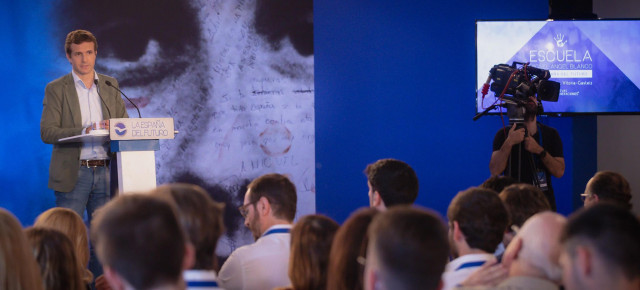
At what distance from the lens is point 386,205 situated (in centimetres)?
339

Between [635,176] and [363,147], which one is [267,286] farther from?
[635,176]

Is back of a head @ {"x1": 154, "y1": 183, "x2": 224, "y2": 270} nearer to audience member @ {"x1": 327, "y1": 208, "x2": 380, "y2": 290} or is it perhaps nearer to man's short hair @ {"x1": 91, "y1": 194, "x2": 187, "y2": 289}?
audience member @ {"x1": 327, "y1": 208, "x2": 380, "y2": 290}

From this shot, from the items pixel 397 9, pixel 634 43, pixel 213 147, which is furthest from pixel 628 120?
pixel 213 147

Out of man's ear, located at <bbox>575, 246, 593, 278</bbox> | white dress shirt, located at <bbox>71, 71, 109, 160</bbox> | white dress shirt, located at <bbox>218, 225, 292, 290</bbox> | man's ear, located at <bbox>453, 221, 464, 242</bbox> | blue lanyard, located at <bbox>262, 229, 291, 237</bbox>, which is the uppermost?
white dress shirt, located at <bbox>71, 71, 109, 160</bbox>

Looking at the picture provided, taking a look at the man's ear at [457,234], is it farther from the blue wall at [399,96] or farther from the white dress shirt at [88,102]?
the blue wall at [399,96]

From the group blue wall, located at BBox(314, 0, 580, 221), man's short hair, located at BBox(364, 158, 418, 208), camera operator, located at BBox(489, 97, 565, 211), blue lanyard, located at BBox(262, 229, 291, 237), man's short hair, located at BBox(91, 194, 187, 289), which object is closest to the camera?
man's short hair, located at BBox(91, 194, 187, 289)

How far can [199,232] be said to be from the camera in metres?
1.94

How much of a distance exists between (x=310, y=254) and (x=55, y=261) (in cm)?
77

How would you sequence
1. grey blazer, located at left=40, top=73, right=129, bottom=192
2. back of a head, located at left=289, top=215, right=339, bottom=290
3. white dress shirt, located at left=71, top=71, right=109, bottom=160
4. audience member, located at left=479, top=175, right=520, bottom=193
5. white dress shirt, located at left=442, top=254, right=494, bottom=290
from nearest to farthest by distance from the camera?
back of a head, located at left=289, top=215, right=339, bottom=290, white dress shirt, located at left=442, top=254, right=494, bottom=290, audience member, located at left=479, top=175, right=520, bottom=193, grey blazer, located at left=40, top=73, right=129, bottom=192, white dress shirt, located at left=71, top=71, right=109, bottom=160

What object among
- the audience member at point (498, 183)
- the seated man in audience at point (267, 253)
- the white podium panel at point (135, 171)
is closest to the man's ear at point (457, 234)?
the seated man in audience at point (267, 253)

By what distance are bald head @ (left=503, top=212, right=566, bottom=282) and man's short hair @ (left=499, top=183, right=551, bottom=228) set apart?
3.22 ft

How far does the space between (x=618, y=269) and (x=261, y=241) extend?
4.97 ft

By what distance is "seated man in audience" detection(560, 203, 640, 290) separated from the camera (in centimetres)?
159

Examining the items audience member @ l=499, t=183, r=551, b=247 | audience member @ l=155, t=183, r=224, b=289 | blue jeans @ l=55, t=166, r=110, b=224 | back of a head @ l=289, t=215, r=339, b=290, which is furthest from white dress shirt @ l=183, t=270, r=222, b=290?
blue jeans @ l=55, t=166, r=110, b=224
